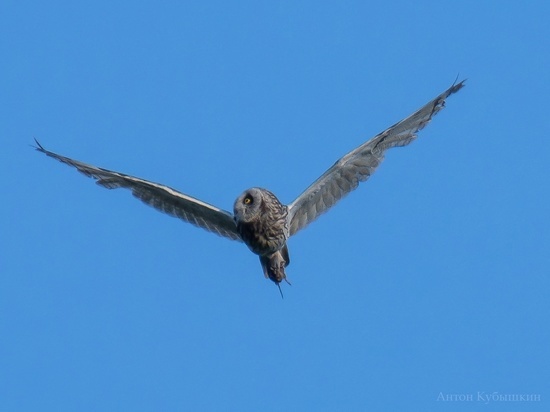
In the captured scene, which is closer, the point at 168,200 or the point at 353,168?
the point at 353,168

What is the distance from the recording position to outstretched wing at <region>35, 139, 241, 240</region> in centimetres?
1445

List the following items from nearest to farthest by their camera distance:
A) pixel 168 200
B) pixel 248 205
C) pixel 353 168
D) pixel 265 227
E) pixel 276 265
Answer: pixel 248 205
pixel 265 227
pixel 276 265
pixel 353 168
pixel 168 200

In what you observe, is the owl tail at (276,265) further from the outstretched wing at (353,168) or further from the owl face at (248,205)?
the owl face at (248,205)

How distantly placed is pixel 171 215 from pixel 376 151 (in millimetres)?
2428

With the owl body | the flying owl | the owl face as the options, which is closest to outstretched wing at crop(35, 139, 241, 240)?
the flying owl

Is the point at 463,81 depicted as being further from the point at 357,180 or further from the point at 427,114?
the point at 357,180

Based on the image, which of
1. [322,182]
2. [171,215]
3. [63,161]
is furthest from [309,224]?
[63,161]

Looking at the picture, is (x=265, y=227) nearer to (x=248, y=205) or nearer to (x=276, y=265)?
(x=248, y=205)

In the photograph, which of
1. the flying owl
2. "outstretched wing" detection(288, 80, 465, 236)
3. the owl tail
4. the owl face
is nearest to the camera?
the owl face

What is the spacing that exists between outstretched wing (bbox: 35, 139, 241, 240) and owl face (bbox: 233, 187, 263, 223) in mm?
772

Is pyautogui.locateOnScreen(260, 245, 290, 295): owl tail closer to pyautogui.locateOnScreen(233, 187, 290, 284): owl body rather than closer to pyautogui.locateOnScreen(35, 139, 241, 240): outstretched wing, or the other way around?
A: pyautogui.locateOnScreen(233, 187, 290, 284): owl body

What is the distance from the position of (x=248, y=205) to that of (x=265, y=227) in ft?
1.00

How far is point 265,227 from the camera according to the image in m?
14.0

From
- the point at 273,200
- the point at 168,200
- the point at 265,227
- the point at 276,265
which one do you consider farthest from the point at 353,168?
the point at 168,200
